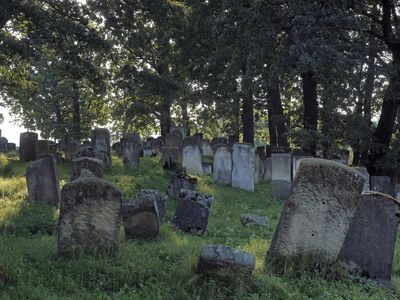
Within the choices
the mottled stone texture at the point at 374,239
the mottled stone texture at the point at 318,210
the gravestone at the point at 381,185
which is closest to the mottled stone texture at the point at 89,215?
the mottled stone texture at the point at 318,210

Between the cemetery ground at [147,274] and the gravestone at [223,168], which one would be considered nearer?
the cemetery ground at [147,274]

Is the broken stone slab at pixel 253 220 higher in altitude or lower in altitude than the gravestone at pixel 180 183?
lower

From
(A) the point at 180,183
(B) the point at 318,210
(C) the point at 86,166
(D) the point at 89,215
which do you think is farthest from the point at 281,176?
(D) the point at 89,215

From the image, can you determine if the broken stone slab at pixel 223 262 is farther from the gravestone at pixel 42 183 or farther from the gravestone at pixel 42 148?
the gravestone at pixel 42 148

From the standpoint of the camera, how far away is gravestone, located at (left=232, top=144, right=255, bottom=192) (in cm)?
1555

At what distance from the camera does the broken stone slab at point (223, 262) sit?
5914mm

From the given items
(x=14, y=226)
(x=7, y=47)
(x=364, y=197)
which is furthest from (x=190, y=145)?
(x=364, y=197)

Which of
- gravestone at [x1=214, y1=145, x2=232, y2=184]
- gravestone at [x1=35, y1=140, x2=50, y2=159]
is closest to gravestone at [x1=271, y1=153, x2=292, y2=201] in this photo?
gravestone at [x1=214, y1=145, x2=232, y2=184]

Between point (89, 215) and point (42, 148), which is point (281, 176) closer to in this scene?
point (42, 148)

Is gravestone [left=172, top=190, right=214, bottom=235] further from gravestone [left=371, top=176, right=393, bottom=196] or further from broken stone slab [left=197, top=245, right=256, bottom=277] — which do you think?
gravestone [left=371, top=176, right=393, bottom=196]

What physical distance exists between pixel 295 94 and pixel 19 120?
26.2 metres

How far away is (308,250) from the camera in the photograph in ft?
22.6

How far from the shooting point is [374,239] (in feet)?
24.0

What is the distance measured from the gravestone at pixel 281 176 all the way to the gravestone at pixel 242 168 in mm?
769
